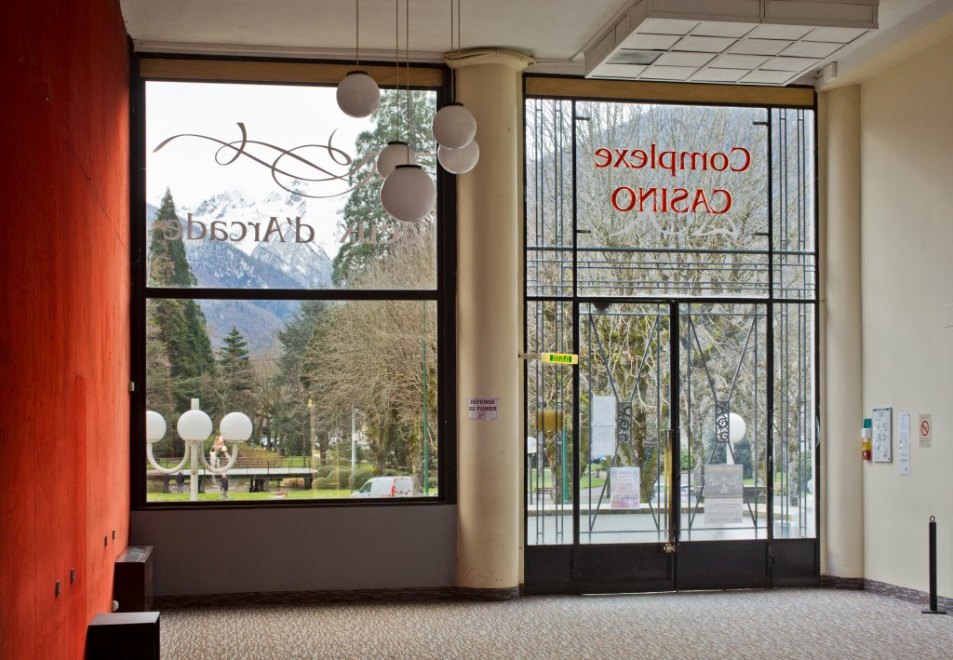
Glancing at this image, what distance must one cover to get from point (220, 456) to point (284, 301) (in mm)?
1311

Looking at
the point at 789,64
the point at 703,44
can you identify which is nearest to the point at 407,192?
the point at 703,44

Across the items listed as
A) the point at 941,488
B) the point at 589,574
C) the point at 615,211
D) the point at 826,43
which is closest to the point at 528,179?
the point at 615,211

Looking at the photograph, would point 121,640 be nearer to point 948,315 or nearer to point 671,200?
point 671,200

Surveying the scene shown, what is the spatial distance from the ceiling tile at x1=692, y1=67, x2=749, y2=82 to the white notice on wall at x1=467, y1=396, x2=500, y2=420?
297cm

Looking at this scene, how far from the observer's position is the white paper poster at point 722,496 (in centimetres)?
905

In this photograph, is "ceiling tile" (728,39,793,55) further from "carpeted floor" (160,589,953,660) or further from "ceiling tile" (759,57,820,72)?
"carpeted floor" (160,589,953,660)

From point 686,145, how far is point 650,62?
126 centimetres

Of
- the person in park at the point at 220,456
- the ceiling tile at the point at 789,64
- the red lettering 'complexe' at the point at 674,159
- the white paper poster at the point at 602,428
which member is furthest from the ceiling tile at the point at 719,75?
the person in park at the point at 220,456

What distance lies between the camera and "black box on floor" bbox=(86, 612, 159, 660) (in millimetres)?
5602

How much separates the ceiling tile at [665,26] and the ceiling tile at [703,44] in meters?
0.18

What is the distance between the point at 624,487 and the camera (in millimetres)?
8953

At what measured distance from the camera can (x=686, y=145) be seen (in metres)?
9.17

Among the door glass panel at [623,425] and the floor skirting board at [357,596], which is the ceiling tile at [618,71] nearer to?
the door glass panel at [623,425]

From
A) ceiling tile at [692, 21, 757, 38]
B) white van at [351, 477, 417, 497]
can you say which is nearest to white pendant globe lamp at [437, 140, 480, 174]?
ceiling tile at [692, 21, 757, 38]
